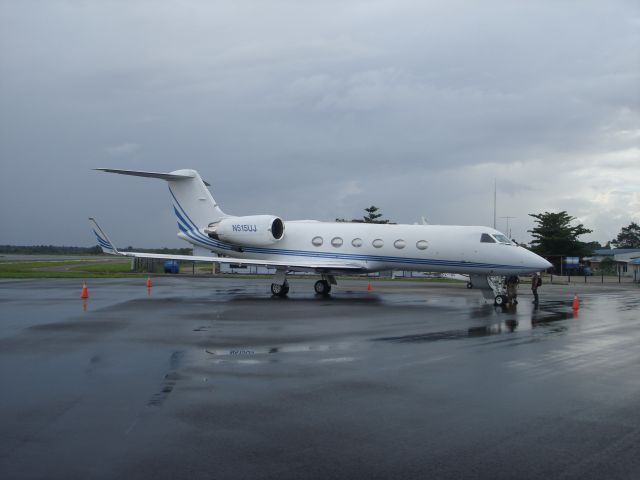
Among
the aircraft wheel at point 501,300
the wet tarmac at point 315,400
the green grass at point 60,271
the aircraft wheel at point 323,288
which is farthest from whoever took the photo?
the green grass at point 60,271

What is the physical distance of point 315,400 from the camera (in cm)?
692

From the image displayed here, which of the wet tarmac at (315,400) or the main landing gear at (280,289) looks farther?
the main landing gear at (280,289)

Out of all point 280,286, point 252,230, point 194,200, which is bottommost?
point 280,286

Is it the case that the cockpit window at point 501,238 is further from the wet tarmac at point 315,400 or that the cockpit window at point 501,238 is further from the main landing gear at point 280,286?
the main landing gear at point 280,286

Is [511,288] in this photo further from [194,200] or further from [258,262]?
[194,200]

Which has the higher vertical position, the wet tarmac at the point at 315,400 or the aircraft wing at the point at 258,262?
the aircraft wing at the point at 258,262

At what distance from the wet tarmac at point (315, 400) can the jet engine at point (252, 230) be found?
10.3 m

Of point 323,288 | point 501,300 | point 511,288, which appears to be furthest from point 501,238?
point 323,288

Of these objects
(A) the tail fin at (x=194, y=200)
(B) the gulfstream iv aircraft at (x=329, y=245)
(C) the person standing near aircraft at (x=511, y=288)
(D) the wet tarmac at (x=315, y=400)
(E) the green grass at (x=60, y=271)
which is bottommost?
(D) the wet tarmac at (x=315, y=400)

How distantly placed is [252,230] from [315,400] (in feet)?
58.2

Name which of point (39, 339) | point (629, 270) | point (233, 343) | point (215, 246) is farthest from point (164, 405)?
point (629, 270)

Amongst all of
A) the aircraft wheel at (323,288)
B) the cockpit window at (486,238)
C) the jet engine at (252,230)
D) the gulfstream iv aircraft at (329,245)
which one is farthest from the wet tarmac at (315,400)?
the jet engine at (252,230)

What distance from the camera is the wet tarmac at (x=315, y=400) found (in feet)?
16.1

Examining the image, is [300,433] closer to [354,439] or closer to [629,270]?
[354,439]
